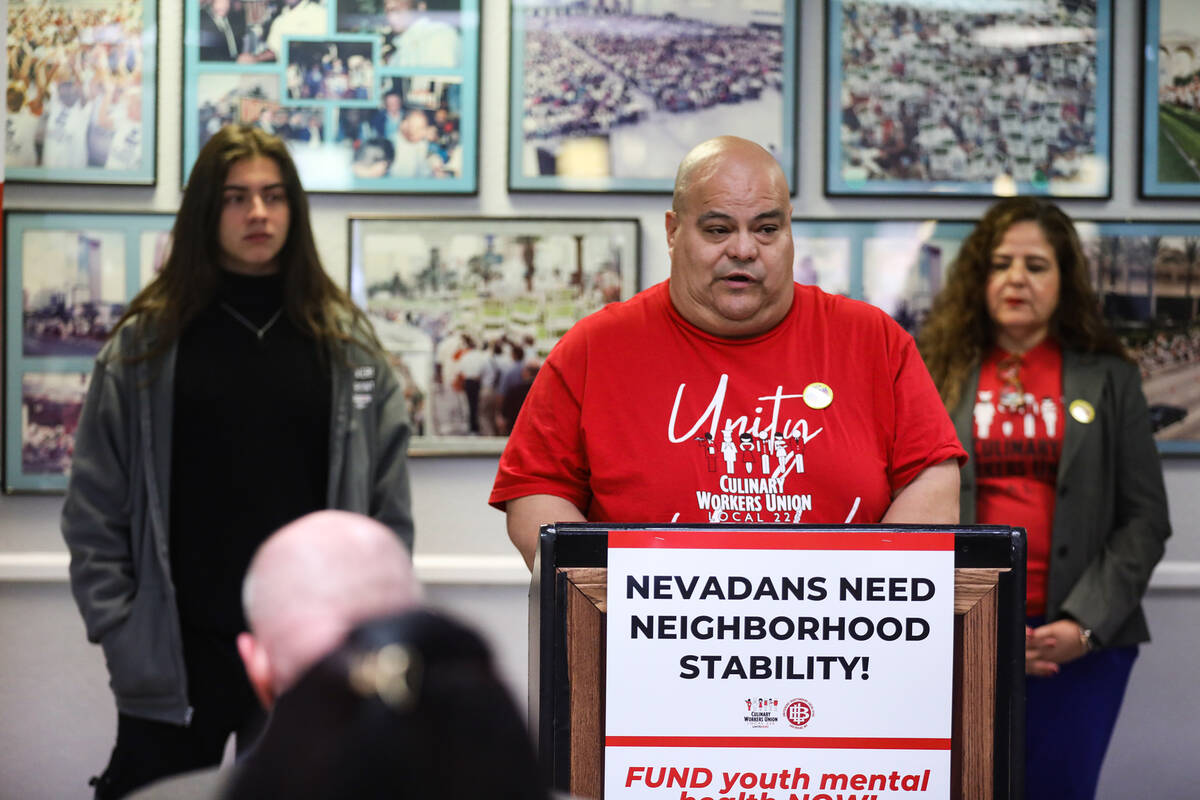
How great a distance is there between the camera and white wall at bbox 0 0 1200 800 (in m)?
3.42

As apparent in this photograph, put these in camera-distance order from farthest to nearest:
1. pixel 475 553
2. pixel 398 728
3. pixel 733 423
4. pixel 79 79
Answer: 1. pixel 475 553
2. pixel 79 79
3. pixel 733 423
4. pixel 398 728

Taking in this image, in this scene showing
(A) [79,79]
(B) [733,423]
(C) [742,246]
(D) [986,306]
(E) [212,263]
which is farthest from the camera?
(A) [79,79]

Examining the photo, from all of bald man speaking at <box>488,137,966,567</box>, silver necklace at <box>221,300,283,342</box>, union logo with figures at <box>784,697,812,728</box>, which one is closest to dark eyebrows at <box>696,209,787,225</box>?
bald man speaking at <box>488,137,966,567</box>

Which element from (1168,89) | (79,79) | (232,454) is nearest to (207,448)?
(232,454)

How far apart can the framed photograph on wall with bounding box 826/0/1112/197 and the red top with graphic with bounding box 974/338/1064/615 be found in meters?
0.79

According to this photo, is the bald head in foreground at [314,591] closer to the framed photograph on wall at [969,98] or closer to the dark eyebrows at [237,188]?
the dark eyebrows at [237,188]

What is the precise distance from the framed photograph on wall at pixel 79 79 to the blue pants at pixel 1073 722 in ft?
8.94

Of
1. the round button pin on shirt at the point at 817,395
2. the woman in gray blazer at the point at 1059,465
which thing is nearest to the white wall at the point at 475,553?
the woman in gray blazer at the point at 1059,465

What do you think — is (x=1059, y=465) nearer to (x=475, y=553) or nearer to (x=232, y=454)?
(x=475, y=553)

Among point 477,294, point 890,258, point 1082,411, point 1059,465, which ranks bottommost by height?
point 1059,465

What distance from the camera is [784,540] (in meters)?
1.40

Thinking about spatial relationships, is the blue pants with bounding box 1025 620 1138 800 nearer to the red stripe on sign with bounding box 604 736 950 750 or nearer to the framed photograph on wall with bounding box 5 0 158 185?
the red stripe on sign with bounding box 604 736 950 750

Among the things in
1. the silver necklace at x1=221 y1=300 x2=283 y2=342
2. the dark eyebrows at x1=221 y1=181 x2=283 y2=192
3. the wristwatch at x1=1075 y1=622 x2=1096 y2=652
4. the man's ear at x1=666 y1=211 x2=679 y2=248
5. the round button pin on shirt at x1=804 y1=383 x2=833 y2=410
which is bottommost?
the wristwatch at x1=1075 y1=622 x2=1096 y2=652

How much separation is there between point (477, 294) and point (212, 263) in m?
0.84
